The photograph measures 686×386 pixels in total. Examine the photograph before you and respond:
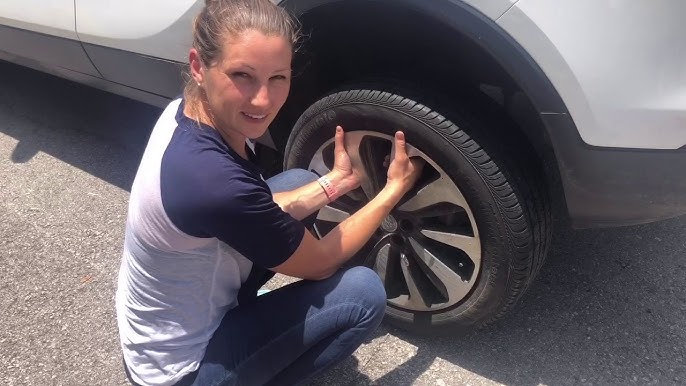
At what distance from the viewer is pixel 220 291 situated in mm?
1679

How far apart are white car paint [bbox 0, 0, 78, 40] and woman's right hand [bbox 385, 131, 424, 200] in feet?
4.68

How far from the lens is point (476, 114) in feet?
5.79

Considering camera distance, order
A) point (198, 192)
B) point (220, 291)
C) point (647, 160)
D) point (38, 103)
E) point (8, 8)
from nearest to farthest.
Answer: point (198, 192) → point (647, 160) → point (220, 291) → point (8, 8) → point (38, 103)

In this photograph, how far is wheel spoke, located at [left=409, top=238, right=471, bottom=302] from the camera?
1.94 meters

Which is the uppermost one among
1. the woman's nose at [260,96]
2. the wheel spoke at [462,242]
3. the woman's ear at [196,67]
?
the woman's nose at [260,96]

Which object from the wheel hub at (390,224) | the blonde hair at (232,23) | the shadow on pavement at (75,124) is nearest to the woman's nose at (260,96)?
the blonde hair at (232,23)

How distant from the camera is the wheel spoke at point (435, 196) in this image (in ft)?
5.91

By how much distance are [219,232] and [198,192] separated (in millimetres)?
108

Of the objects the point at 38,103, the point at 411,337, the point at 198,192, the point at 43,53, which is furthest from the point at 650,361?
the point at 38,103

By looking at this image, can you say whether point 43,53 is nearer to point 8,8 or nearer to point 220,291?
point 8,8

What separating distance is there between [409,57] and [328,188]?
17.5 inches

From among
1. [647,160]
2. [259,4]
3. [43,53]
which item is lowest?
[43,53]

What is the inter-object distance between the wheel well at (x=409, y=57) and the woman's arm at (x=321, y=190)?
21 cm

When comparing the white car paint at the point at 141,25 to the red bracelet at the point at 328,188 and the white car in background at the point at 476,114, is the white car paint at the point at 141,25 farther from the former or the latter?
the red bracelet at the point at 328,188
